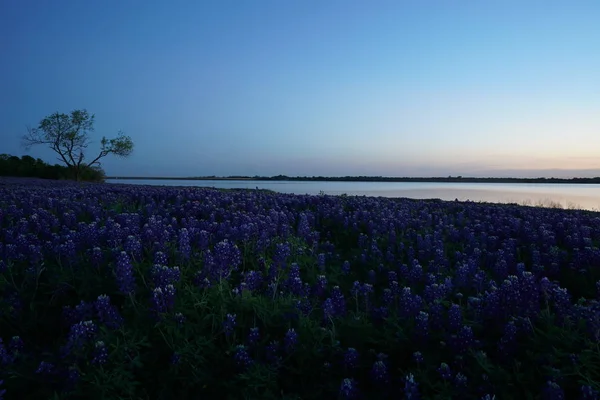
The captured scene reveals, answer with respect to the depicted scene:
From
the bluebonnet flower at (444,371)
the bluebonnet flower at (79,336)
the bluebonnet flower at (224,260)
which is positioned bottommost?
the bluebonnet flower at (444,371)

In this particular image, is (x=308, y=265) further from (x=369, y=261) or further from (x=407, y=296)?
(x=407, y=296)

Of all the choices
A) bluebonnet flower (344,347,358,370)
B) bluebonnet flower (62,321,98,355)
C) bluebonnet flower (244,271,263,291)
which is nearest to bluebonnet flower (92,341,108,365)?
bluebonnet flower (62,321,98,355)

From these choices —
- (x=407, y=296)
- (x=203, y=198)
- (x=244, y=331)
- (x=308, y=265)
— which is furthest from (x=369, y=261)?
(x=203, y=198)

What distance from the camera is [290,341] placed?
12.0 feet

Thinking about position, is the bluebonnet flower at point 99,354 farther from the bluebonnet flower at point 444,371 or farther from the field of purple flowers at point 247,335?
the bluebonnet flower at point 444,371

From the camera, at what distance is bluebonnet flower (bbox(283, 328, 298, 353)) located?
3.64m

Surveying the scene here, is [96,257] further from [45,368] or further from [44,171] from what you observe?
[44,171]

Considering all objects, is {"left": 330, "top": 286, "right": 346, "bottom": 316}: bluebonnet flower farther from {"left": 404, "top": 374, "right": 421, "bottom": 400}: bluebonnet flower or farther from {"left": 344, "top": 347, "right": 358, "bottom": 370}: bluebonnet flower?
{"left": 404, "top": 374, "right": 421, "bottom": 400}: bluebonnet flower

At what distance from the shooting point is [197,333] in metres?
3.82

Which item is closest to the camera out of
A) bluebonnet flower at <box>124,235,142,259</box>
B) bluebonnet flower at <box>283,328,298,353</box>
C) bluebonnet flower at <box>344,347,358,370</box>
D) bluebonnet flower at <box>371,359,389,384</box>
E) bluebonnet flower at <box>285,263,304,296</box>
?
bluebonnet flower at <box>371,359,389,384</box>

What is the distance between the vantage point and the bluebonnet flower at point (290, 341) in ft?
11.9

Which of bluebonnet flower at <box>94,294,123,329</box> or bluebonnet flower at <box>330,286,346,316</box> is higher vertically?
bluebonnet flower at <box>94,294,123,329</box>

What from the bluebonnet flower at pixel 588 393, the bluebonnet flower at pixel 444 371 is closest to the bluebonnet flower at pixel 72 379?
the bluebonnet flower at pixel 444 371

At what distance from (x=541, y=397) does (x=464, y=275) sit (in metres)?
3.05
